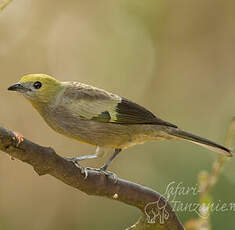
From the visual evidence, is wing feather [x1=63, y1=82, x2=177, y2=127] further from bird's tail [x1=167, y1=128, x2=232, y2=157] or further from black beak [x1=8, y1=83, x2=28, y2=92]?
black beak [x1=8, y1=83, x2=28, y2=92]

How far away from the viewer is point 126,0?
680 centimetres

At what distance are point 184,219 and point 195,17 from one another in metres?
3.21

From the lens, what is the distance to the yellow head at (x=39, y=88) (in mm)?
3652

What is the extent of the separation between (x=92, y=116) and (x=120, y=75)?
306 centimetres

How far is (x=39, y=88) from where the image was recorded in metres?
3.72

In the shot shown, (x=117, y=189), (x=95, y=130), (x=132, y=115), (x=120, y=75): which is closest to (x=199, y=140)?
(x=132, y=115)

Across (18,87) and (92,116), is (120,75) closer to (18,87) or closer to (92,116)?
(92,116)

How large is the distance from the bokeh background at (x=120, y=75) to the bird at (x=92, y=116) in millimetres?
1864

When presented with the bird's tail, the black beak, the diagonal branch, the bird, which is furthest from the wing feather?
the diagonal branch

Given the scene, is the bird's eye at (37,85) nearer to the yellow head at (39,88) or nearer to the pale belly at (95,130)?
the yellow head at (39,88)

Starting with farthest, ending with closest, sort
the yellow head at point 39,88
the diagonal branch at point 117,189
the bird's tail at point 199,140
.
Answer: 1. the yellow head at point 39,88
2. the bird's tail at point 199,140
3. the diagonal branch at point 117,189

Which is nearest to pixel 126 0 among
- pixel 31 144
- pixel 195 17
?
pixel 195 17

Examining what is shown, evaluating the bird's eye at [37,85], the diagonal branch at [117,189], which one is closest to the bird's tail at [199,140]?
the diagonal branch at [117,189]

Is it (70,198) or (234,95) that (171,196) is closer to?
(70,198)
